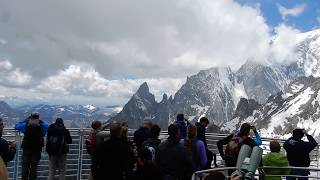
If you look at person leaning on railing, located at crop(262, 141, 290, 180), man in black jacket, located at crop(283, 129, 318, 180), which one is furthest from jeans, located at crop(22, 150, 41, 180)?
man in black jacket, located at crop(283, 129, 318, 180)

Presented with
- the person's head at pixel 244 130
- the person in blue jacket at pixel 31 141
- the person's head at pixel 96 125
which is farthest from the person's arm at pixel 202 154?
the person in blue jacket at pixel 31 141

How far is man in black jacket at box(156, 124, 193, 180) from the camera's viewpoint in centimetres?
932

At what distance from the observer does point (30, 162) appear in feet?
47.1

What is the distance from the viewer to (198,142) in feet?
32.7

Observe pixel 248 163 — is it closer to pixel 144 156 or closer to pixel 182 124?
pixel 144 156

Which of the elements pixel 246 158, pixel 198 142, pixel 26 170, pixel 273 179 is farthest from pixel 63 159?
pixel 246 158

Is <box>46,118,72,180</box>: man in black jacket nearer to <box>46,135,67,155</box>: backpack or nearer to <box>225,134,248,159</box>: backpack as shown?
<box>46,135,67,155</box>: backpack

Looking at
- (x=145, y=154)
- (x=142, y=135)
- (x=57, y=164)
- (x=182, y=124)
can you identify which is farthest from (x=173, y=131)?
(x=57, y=164)

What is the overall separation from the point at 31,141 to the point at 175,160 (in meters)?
6.15

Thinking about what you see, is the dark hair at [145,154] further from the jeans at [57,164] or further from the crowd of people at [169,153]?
the jeans at [57,164]

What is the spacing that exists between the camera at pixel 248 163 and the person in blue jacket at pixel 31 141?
848cm

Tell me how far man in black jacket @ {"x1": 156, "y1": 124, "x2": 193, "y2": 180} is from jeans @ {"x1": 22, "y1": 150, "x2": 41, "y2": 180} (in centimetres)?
609

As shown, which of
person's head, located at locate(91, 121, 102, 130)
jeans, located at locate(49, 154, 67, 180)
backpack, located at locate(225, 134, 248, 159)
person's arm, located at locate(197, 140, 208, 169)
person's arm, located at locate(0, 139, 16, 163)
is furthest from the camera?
jeans, located at locate(49, 154, 67, 180)

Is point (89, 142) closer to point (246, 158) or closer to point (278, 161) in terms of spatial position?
point (278, 161)
